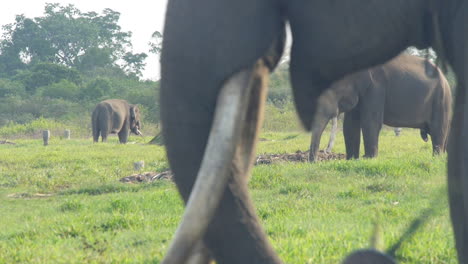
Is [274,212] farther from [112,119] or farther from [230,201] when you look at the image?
[112,119]

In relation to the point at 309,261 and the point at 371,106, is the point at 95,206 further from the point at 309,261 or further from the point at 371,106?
the point at 371,106

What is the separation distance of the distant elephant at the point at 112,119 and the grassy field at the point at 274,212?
51.8ft

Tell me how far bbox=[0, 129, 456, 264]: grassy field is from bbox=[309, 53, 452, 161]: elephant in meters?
2.45

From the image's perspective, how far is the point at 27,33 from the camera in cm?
6391

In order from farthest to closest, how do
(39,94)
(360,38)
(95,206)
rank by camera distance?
(39,94) < (95,206) < (360,38)

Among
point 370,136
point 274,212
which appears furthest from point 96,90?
point 274,212

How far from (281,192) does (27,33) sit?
59.6 m

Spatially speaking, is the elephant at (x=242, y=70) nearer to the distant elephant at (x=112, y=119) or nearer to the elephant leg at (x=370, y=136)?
the elephant leg at (x=370, y=136)

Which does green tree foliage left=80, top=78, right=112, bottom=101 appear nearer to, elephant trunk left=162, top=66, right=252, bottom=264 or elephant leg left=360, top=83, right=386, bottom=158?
elephant leg left=360, top=83, right=386, bottom=158

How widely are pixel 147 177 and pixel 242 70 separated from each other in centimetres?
848

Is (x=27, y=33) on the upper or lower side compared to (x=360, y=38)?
upper

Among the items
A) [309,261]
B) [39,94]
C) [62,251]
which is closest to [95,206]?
[62,251]

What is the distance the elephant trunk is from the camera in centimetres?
174

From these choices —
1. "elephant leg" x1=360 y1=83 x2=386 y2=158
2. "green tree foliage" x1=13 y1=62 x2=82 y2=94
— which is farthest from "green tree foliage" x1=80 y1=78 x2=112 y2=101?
"elephant leg" x1=360 y1=83 x2=386 y2=158
